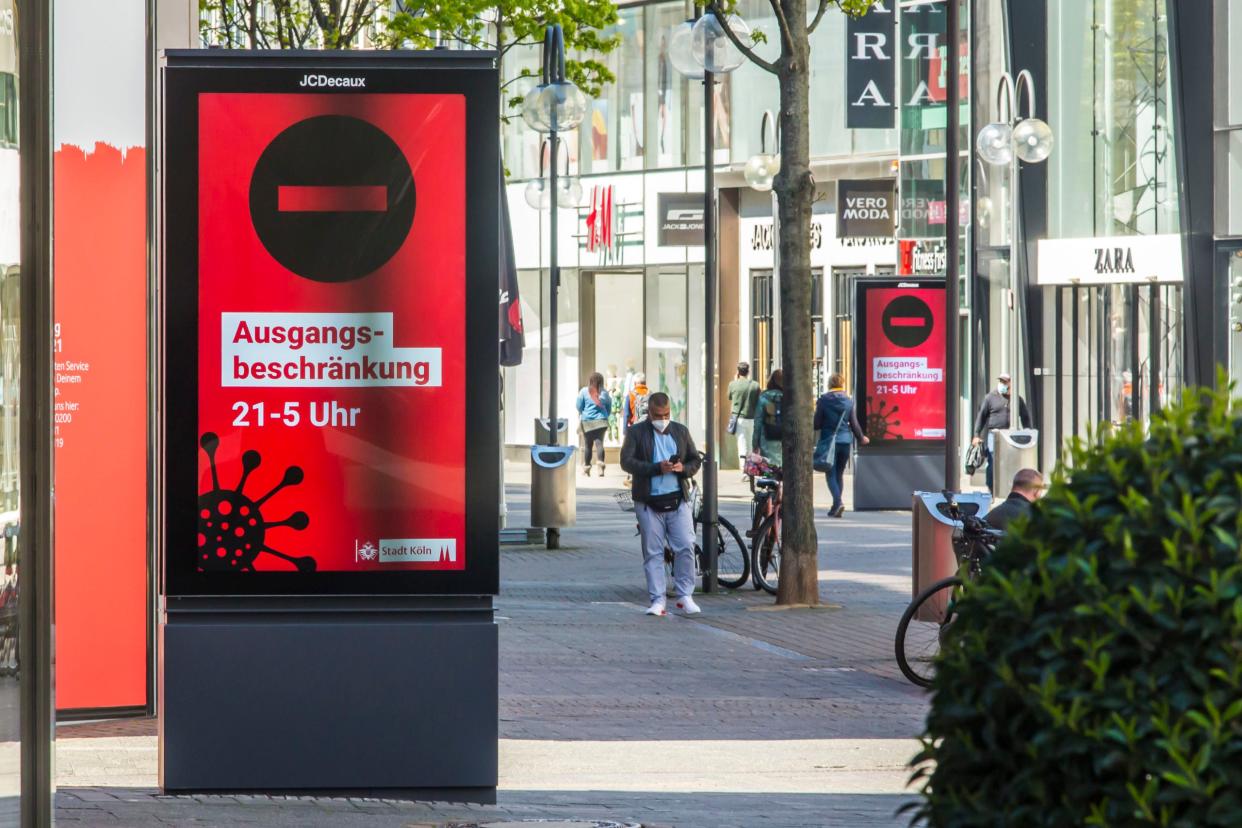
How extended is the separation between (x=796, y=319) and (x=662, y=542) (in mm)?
2016

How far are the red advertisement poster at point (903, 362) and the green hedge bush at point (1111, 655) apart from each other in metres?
21.2

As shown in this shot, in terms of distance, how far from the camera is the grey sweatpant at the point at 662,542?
603 inches

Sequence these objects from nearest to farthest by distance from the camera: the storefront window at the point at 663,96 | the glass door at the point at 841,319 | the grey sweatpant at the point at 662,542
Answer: the grey sweatpant at the point at 662,542
the glass door at the point at 841,319
the storefront window at the point at 663,96

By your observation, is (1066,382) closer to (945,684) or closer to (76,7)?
(76,7)

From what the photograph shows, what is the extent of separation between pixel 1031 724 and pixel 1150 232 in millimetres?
30867

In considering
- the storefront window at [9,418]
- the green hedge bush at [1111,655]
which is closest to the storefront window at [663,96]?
the storefront window at [9,418]

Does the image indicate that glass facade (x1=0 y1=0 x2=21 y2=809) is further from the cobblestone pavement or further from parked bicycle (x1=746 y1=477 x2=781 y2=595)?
parked bicycle (x1=746 y1=477 x2=781 y2=595)

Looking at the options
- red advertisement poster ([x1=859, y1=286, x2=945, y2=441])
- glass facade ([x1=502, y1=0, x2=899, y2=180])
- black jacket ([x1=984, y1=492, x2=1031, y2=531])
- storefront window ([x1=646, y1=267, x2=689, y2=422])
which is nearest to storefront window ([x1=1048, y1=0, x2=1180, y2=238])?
glass facade ([x1=502, y1=0, x2=899, y2=180])

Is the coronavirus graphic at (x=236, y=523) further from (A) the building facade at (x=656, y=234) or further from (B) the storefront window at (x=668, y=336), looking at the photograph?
(B) the storefront window at (x=668, y=336)

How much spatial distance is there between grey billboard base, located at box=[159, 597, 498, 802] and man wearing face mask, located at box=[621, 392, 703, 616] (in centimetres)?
820

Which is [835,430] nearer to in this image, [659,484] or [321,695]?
[659,484]

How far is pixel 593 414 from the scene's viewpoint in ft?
117

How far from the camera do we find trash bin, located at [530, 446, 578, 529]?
67.9 ft

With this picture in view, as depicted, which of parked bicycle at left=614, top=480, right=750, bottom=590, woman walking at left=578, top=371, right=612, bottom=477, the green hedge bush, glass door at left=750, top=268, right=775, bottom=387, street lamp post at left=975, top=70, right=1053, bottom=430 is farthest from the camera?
glass door at left=750, top=268, right=775, bottom=387
